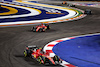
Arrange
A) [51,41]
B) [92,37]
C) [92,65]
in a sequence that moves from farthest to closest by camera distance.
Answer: [92,37] < [51,41] < [92,65]

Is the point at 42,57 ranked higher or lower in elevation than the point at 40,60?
higher

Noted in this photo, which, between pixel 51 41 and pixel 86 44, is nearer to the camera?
pixel 86 44

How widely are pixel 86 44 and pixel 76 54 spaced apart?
2.10 metres

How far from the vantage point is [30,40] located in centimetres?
1270

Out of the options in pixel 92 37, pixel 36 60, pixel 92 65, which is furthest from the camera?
pixel 92 37

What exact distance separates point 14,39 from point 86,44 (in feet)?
13.4

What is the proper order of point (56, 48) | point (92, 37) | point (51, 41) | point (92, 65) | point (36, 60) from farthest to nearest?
point (92, 37) → point (51, 41) → point (56, 48) → point (36, 60) → point (92, 65)

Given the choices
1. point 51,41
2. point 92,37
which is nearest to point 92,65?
point 51,41

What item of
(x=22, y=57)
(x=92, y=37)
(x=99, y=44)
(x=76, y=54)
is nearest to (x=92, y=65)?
(x=76, y=54)

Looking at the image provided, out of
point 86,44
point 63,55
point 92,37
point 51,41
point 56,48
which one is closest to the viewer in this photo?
point 63,55

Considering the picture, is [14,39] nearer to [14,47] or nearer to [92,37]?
[14,47]

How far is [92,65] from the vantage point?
8.21 meters

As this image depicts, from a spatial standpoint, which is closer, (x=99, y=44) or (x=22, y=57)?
(x=22, y=57)

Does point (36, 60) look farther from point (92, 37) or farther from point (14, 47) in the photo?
point (92, 37)
